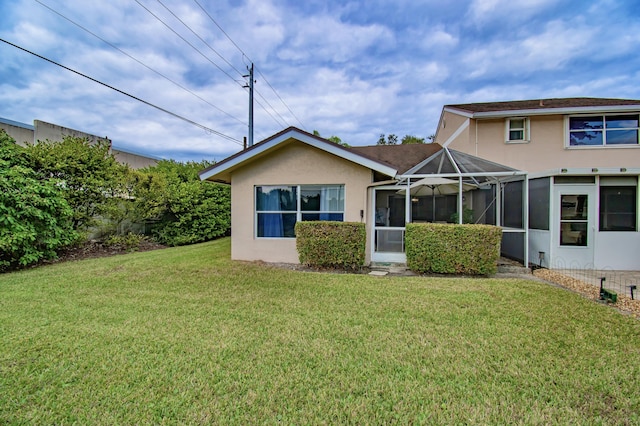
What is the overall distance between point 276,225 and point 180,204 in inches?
275

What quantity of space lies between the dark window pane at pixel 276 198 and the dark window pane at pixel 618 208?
9.73 m

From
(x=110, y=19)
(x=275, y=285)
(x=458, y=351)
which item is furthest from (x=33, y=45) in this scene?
(x=458, y=351)

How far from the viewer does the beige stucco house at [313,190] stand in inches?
372

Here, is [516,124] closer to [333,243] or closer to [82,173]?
[333,243]

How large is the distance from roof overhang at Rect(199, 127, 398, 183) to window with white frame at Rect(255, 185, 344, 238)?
113cm

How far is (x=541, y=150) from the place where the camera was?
1125 cm

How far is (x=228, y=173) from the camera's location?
1041 centimetres

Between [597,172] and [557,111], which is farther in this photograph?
[557,111]

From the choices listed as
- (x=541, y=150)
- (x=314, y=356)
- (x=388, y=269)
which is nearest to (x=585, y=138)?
(x=541, y=150)

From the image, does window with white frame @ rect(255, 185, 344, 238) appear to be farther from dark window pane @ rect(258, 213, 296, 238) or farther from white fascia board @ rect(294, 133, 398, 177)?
white fascia board @ rect(294, 133, 398, 177)

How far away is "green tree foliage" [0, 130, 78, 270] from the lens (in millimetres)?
7961

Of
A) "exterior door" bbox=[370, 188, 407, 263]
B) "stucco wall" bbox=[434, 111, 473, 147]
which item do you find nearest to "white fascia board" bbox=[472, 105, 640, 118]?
"stucco wall" bbox=[434, 111, 473, 147]

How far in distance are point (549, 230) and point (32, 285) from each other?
556 inches

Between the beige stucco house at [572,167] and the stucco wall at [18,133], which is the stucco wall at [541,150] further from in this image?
the stucco wall at [18,133]
